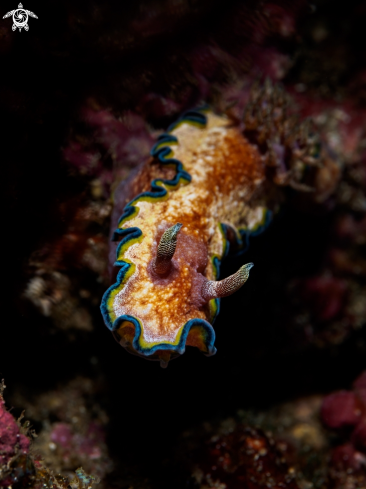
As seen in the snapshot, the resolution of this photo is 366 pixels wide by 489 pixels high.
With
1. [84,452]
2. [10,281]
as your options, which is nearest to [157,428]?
[84,452]

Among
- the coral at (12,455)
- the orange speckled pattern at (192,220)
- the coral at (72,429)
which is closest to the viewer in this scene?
the coral at (12,455)

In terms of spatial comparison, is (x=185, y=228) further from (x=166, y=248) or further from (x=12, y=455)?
(x=12, y=455)

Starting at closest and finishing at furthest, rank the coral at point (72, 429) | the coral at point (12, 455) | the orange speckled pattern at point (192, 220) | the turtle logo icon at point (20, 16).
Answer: the coral at point (12, 455) < the turtle logo icon at point (20, 16) < the orange speckled pattern at point (192, 220) < the coral at point (72, 429)

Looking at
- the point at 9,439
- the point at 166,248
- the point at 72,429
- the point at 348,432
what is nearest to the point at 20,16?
the point at 166,248

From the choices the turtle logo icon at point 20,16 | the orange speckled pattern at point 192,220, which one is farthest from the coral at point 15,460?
the turtle logo icon at point 20,16

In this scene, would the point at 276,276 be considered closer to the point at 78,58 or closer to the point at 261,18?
the point at 261,18

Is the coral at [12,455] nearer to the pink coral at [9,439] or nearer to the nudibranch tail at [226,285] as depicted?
the pink coral at [9,439]

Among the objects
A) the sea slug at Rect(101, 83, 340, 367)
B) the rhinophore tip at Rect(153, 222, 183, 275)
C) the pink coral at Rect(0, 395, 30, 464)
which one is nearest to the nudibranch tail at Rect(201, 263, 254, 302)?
the sea slug at Rect(101, 83, 340, 367)
